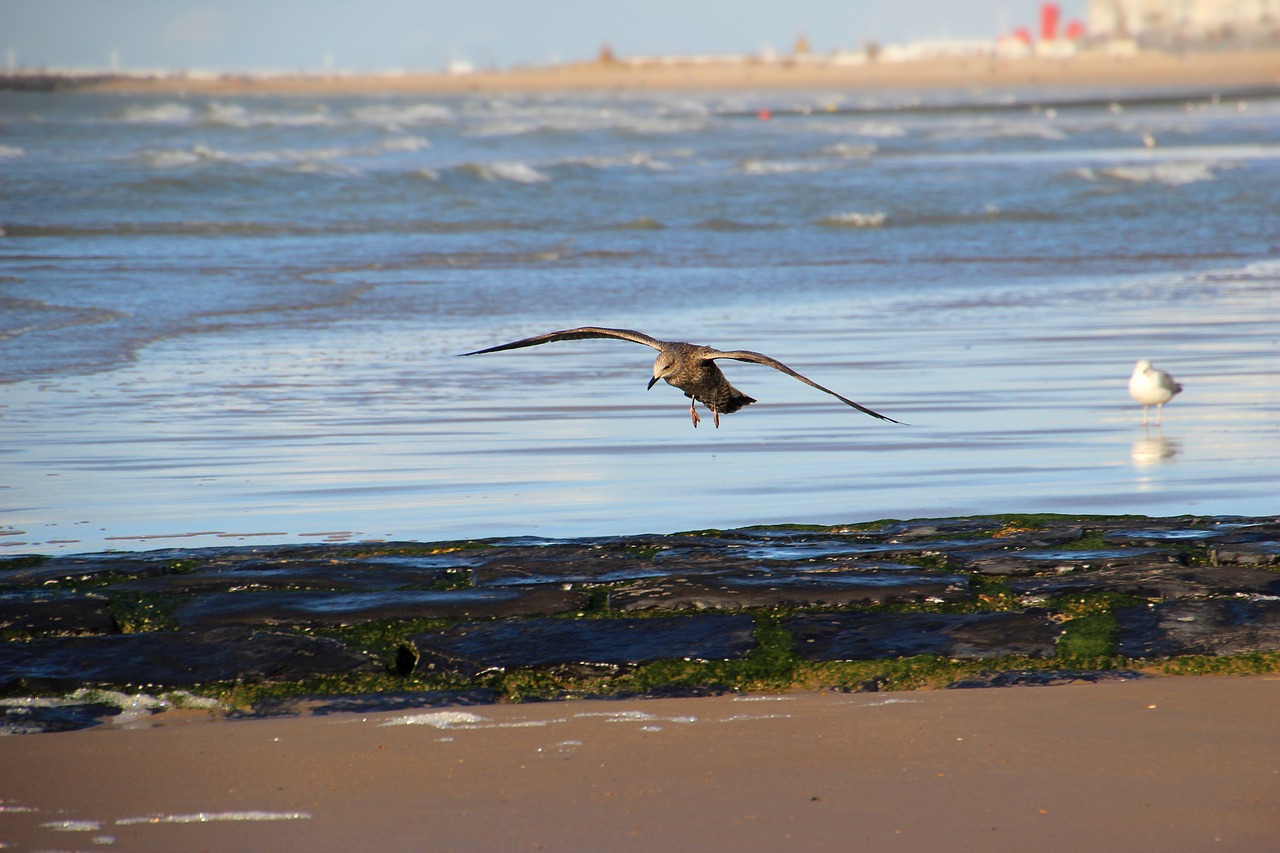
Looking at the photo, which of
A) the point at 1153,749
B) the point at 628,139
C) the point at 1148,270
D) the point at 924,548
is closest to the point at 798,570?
the point at 924,548

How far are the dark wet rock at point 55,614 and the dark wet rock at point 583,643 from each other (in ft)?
3.10

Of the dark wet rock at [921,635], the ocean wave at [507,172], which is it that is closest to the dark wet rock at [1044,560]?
the dark wet rock at [921,635]

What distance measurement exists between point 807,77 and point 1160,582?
14137cm

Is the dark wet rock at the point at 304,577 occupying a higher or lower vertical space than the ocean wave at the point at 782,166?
lower

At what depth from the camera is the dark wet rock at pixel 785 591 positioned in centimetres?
431

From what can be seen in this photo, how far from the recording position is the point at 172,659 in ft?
13.1

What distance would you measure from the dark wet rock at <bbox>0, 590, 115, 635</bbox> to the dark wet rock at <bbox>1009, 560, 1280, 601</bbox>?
268cm

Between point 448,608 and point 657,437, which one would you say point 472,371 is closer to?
point 657,437

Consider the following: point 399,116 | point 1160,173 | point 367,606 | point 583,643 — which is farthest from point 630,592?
point 399,116

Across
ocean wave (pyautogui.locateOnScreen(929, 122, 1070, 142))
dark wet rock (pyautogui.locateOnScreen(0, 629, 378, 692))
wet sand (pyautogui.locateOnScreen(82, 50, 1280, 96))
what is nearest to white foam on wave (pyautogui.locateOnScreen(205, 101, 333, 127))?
ocean wave (pyautogui.locateOnScreen(929, 122, 1070, 142))

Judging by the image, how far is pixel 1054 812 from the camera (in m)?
3.09

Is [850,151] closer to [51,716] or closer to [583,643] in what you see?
[583,643]

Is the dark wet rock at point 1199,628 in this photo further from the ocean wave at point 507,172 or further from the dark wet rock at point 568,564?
the ocean wave at point 507,172

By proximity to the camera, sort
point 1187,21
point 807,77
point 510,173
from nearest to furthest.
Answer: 1. point 510,173
2. point 807,77
3. point 1187,21
